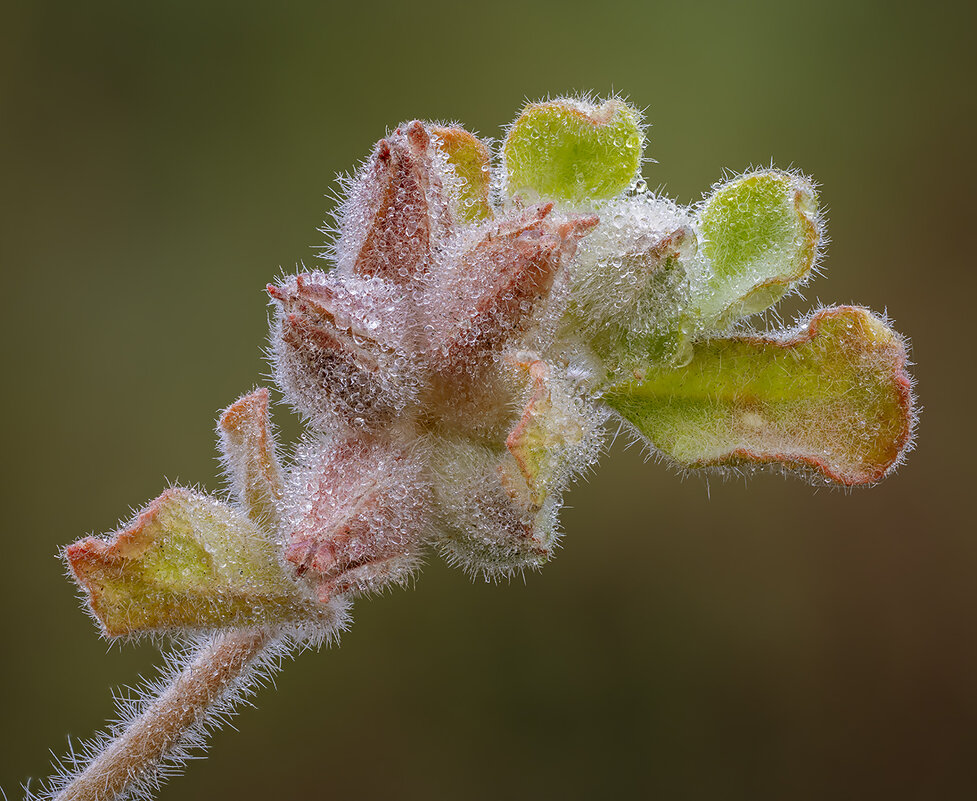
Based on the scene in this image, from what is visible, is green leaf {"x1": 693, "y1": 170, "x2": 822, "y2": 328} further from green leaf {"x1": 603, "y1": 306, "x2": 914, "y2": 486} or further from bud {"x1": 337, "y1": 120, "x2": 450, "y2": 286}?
bud {"x1": 337, "y1": 120, "x2": 450, "y2": 286}

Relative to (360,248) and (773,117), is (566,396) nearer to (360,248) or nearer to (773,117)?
(360,248)

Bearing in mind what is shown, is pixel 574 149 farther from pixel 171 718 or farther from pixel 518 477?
pixel 171 718

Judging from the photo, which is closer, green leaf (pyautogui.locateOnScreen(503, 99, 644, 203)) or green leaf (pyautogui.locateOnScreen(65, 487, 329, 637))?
green leaf (pyautogui.locateOnScreen(65, 487, 329, 637))

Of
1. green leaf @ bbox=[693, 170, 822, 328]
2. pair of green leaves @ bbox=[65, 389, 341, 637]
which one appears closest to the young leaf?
pair of green leaves @ bbox=[65, 389, 341, 637]

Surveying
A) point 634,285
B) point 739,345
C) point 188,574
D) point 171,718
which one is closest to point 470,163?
point 634,285

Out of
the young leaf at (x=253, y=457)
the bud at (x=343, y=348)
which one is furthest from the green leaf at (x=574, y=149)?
the young leaf at (x=253, y=457)

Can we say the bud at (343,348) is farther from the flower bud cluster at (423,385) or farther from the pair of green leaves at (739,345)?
the pair of green leaves at (739,345)

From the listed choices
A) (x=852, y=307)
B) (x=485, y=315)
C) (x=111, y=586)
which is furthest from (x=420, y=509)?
(x=852, y=307)
